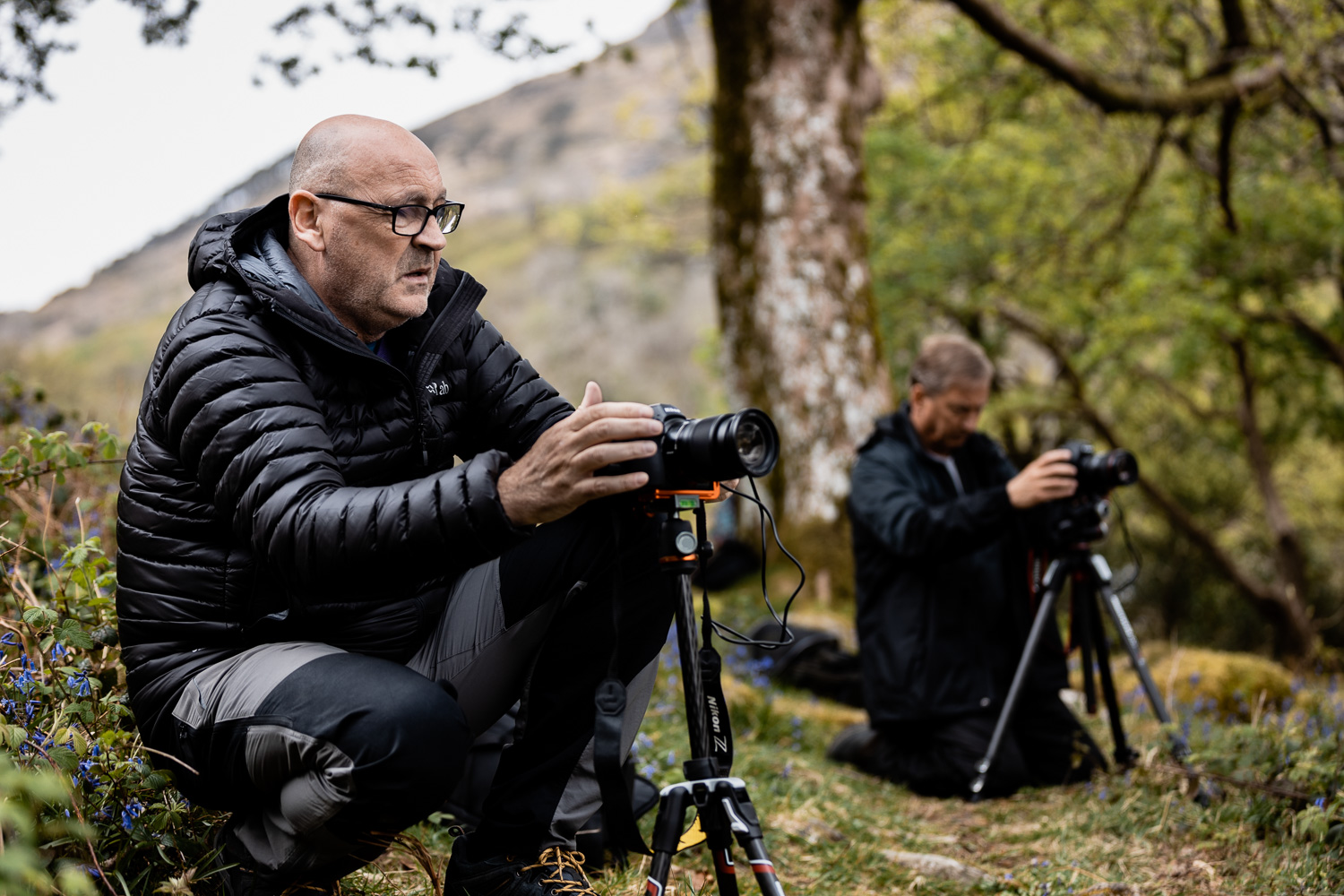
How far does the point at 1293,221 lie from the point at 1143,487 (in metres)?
3.05

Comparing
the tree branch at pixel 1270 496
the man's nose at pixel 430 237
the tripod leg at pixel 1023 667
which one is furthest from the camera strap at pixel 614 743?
the tree branch at pixel 1270 496

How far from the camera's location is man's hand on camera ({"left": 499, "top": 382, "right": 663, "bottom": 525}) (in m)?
1.67

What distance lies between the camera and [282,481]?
5.74 feet

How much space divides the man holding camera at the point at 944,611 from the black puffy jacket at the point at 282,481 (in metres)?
1.83

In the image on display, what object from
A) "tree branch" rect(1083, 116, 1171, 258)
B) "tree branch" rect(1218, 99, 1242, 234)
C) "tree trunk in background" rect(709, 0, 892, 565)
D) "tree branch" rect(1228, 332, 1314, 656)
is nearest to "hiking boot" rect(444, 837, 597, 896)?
"tree trunk in background" rect(709, 0, 892, 565)

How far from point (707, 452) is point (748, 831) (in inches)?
25.6

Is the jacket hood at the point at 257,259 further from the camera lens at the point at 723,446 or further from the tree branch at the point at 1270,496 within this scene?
the tree branch at the point at 1270,496

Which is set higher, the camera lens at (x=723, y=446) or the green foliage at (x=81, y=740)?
the camera lens at (x=723, y=446)

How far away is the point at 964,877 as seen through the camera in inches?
105

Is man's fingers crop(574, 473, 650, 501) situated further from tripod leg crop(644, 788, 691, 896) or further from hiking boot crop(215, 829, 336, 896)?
hiking boot crop(215, 829, 336, 896)

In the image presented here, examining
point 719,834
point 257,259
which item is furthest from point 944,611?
point 257,259

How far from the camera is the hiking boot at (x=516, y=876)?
6.57ft

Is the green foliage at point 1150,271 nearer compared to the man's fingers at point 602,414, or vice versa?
the man's fingers at point 602,414

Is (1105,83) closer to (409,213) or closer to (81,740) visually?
(409,213)
